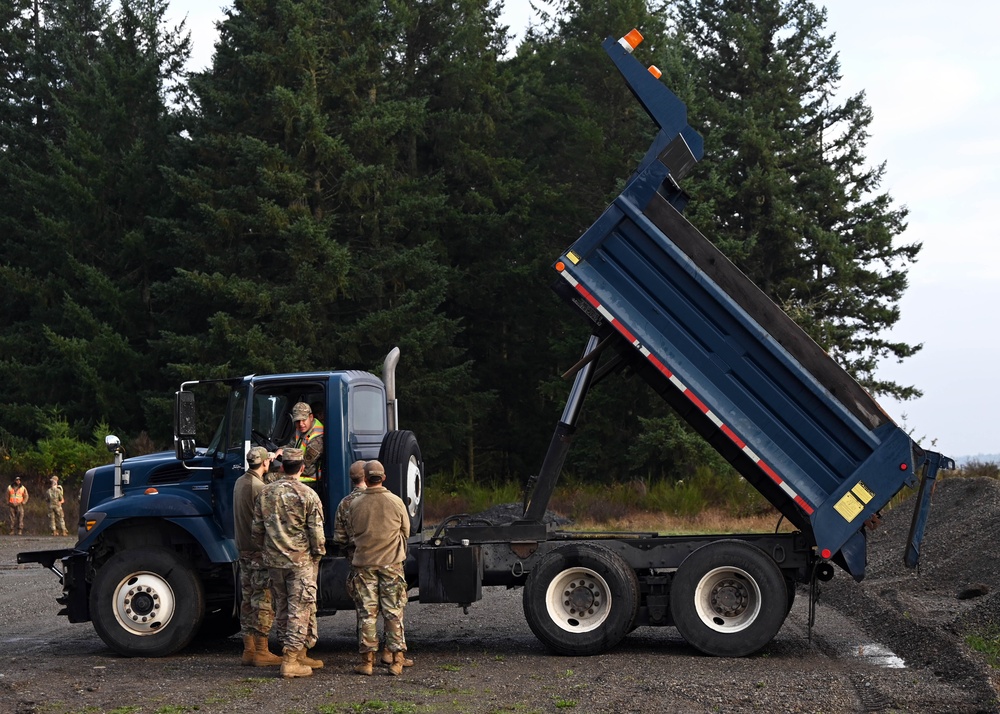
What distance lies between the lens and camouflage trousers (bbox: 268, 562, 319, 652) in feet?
31.2

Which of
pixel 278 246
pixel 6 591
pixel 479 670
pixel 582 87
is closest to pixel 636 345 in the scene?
pixel 479 670

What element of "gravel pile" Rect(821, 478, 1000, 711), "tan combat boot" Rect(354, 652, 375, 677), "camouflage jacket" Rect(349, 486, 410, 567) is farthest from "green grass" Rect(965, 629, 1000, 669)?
"tan combat boot" Rect(354, 652, 375, 677)

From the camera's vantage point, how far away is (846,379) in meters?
10.2

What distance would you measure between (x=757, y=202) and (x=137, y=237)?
2126cm

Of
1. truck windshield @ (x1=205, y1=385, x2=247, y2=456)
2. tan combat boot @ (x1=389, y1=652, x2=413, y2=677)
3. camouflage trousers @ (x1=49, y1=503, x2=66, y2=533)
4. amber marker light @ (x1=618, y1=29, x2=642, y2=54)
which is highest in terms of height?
amber marker light @ (x1=618, y1=29, x2=642, y2=54)

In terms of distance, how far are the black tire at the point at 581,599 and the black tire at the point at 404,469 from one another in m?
1.29

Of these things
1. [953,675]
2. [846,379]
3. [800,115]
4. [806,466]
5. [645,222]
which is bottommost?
[953,675]

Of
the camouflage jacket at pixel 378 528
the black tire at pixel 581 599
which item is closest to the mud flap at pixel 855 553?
the black tire at pixel 581 599

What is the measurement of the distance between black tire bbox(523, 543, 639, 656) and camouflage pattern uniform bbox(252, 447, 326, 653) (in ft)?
6.39

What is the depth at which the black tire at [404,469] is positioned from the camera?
1060 centimetres

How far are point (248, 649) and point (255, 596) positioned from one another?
515 millimetres

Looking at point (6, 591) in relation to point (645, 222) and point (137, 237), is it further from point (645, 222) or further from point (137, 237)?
point (137, 237)

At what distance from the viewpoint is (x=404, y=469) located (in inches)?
419

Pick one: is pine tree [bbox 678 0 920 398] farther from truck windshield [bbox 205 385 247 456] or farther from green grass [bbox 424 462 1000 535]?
truck windshield [bbox 205 385 247 456]
